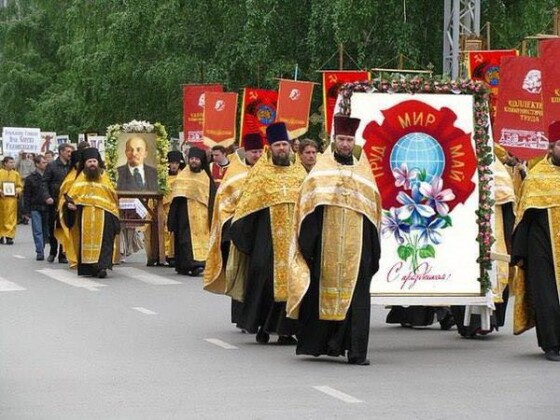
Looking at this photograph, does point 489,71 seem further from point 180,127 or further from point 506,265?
point 180,127

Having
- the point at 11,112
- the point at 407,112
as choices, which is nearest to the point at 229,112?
the point at 407,112

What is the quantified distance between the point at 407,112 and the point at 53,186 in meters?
14.9

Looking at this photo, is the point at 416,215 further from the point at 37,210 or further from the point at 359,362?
the point at 37,210

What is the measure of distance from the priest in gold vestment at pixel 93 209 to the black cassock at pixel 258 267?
898cm

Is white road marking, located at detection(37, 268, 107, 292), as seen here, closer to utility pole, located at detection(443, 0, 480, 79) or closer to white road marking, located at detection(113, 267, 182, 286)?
white road marking, located at detection(113, 267, 182, 286)

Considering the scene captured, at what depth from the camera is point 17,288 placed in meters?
21.5

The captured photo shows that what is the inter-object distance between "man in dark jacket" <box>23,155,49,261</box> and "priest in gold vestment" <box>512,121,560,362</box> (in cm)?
1553

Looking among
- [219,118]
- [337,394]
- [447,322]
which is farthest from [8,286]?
[337,394]

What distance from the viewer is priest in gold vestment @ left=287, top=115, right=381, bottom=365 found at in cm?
1330

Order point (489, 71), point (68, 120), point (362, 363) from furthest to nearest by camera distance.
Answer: point (68, 120)
point (489, 71)
point (362, 363)

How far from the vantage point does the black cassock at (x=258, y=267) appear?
15094 millimetres

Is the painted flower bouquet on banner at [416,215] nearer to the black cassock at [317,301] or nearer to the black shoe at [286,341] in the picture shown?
the black cassock at [317,301]

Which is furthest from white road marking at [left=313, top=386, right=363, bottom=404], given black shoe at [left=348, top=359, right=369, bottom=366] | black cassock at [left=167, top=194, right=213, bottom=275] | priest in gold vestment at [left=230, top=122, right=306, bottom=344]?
black cassock at [left=167, top=194, right=213, bottom=275]

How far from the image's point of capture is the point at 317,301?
1348 centimetres
